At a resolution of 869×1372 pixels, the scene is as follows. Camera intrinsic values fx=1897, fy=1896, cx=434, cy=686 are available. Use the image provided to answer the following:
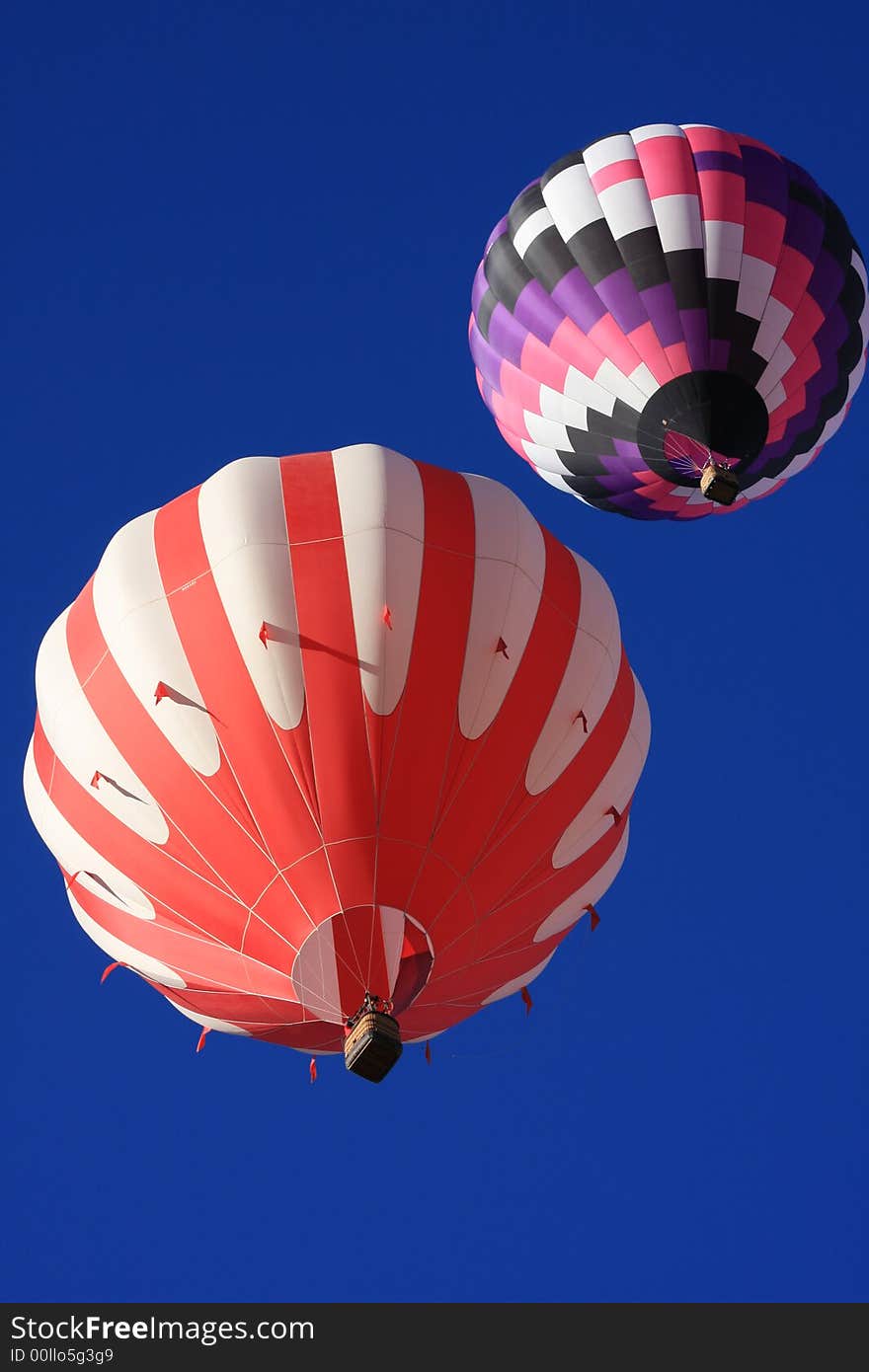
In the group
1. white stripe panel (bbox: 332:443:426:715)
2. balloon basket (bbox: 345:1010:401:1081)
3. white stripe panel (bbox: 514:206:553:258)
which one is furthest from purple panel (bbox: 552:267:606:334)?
balloon basket (bbox: 345:1010:401:1081)

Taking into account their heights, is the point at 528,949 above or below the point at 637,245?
below

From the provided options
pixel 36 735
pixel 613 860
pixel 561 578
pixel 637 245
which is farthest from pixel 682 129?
pixel 36 735

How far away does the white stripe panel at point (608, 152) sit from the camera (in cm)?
1481

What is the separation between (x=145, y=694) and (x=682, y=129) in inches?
288

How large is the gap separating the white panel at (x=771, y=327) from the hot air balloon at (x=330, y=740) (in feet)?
11.7

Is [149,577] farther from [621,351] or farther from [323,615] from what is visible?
[621,351]

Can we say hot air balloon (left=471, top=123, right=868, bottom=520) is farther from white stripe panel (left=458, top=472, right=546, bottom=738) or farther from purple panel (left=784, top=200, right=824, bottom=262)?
white stripe panel (left=458, top=472, right=546, bottom=738)

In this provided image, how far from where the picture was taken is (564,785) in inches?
432

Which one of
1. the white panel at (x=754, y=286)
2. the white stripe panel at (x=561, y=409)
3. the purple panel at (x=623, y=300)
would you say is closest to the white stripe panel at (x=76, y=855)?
the white stripe panel at (x=561, y=409)

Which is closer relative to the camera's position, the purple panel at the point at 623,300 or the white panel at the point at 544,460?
the purple panel at the point at 623,300

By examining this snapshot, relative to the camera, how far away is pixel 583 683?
1112cm

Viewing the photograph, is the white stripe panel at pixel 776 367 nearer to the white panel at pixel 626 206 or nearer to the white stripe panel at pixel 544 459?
the white panel at pixel 626 206

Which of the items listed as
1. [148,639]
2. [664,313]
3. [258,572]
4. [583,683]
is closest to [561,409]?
[664,313]

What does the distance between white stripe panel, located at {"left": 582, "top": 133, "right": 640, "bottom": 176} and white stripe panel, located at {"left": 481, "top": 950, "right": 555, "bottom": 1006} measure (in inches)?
253
